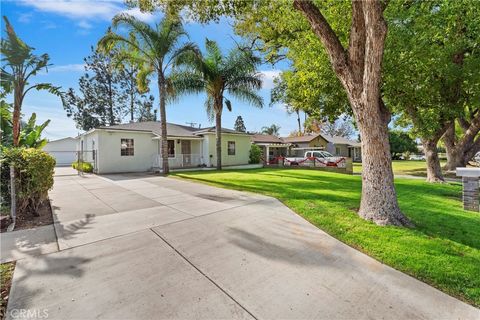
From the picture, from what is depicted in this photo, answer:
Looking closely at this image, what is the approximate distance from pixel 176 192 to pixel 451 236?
785 centimetres

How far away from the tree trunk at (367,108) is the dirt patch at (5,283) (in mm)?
6308

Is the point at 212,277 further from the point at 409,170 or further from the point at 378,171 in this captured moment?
the point at 409,170

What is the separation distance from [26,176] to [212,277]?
220 inches

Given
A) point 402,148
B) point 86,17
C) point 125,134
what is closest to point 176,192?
point 86,17

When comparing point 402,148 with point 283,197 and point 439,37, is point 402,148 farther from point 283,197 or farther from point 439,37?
point 283,197

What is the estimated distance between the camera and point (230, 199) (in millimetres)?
7676

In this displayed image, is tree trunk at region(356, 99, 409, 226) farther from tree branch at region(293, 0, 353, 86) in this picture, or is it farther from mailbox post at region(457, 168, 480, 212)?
mailbox post at region(457, 168, 480, 212)

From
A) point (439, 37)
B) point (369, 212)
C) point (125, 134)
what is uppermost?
point (439, 37)

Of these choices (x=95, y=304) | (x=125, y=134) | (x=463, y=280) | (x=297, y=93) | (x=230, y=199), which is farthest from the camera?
(x=125, y=134)

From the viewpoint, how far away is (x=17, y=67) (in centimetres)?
864

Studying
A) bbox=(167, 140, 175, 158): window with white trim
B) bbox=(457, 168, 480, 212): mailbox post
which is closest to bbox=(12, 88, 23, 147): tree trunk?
bbox=(167, 140, 175, 158): window with white trim

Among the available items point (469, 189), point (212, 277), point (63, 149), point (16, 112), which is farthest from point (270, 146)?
point (63, 149)

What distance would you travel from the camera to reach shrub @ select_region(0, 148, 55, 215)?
5488mm

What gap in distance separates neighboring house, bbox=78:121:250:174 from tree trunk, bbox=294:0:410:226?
15.5 meters
